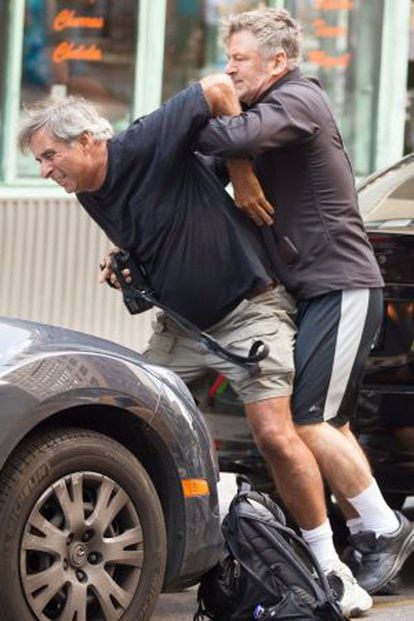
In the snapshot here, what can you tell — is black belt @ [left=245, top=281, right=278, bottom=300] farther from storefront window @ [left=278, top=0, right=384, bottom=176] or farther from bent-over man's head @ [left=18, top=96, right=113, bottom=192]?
storefront window @ [left=278, top=0, right=384, bottom=176]

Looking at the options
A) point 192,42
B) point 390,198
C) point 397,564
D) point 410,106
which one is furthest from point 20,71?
point 397,564

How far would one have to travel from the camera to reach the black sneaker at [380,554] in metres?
6.47

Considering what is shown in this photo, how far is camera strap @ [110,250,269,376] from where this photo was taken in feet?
20.1

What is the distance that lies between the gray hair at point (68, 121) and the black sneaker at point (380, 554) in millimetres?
1672

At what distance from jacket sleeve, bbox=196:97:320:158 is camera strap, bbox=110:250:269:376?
0.47 meters

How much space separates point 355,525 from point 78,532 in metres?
1.42

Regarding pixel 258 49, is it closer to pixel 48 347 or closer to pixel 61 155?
pixel 61 155

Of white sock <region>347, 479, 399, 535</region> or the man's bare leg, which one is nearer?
the man's bare leg

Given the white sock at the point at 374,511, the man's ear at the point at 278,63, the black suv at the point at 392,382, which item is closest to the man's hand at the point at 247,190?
the man's ear at the point at 278,63

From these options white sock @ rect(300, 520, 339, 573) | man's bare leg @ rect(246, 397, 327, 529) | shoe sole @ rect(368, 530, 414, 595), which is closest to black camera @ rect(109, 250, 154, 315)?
man's bare leg @ rect(246, 397, 327, 529)

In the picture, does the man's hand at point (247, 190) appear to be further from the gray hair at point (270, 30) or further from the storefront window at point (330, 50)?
the storefront window at point (330, 50)

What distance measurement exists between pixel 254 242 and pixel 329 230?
0.83ft

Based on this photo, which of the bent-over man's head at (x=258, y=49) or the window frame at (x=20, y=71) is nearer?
the bent-over man's head at (x=258, y=49)

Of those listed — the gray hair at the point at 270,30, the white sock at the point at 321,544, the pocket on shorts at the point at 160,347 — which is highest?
the gray hair at the point at 270,30
